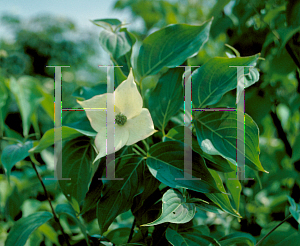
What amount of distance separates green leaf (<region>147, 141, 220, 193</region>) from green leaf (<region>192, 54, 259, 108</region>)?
0.26ft

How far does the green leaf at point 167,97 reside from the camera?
1.21 ft

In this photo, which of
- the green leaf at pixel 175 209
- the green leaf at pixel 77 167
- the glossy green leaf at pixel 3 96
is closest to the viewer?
the green leaf at pixel 175 209

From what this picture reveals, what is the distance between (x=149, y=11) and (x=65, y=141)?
2614mm

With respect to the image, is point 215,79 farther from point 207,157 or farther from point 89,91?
point 89,91

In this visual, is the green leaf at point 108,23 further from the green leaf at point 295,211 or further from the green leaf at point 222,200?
the green leaf at point 295,211

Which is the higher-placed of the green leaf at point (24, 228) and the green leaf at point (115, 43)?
the green leaf at point (115, 43)

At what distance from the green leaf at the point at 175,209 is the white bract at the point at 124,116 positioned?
0.08 metres

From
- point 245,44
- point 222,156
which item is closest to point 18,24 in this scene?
point 245,44

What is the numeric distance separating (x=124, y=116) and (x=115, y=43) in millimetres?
129

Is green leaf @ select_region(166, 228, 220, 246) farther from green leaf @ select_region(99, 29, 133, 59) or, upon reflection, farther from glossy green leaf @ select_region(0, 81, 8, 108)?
glossy green leaf @ select_region(0, 81, 8, 108)

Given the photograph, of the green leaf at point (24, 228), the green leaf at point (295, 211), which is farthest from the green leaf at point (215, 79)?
the green leaf at point (24, 228)

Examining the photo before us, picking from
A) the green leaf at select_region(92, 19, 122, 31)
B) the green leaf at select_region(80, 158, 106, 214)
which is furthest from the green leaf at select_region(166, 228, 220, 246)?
the green leaf at select_region(92, 19, 122, 31)

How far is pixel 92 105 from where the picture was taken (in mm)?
344

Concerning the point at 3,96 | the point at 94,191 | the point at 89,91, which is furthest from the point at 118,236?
the point at 3,96
